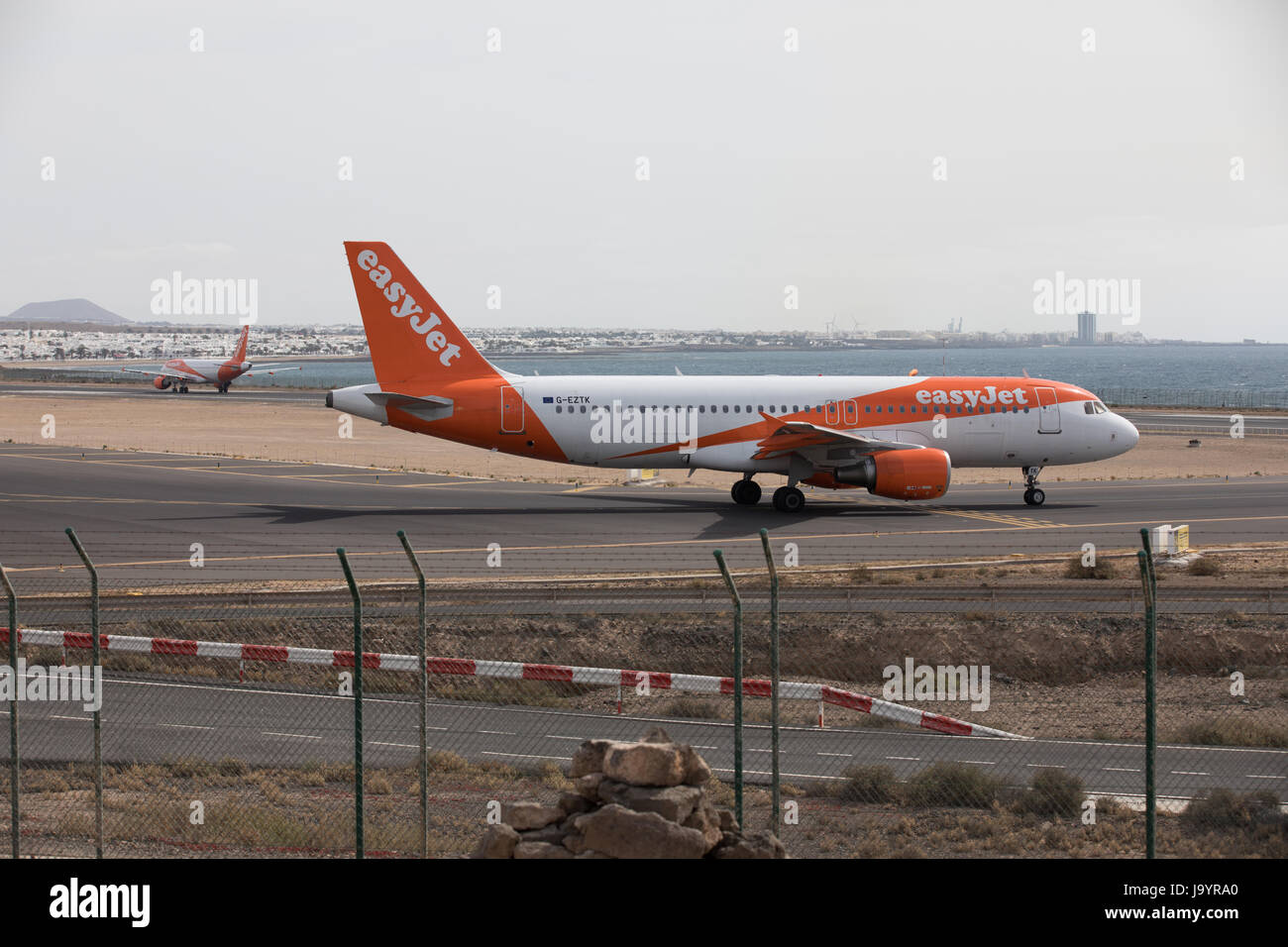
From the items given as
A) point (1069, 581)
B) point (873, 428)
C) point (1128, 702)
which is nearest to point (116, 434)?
point (873, 428)

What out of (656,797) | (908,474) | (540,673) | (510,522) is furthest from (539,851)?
(908,474)

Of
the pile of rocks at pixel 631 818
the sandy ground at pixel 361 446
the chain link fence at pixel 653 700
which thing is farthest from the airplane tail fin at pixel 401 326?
the pile of rocks at pixel 631 818

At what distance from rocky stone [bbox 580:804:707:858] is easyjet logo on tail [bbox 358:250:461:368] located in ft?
102

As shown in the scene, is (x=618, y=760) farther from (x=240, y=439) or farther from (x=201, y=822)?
(x=240, y=439)

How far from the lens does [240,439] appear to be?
72000 millimetres

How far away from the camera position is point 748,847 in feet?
32.7

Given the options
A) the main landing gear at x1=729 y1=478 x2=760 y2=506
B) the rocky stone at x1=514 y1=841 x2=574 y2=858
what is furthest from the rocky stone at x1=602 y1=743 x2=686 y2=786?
the main landing gear at x1=729 y1=478 x2=760 y2=506

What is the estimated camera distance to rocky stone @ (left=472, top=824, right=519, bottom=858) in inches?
396

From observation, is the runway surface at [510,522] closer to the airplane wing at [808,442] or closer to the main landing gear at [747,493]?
the main landing gear at [747,493]

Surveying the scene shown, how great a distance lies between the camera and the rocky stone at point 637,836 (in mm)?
9805

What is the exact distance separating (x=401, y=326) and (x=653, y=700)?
2174 cm

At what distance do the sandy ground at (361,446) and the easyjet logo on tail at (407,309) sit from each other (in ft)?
39.0

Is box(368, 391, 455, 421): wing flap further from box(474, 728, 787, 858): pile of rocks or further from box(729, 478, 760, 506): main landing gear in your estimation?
box(474, 728, 787, 858): pile of rocks
